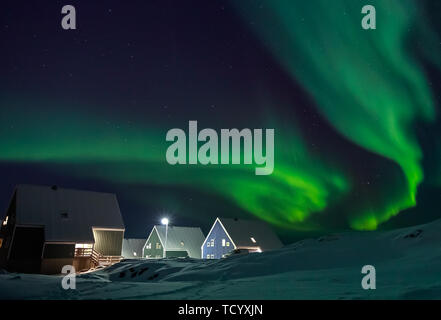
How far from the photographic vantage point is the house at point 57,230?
31656 millimetres

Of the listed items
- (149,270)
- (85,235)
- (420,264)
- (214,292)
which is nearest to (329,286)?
(214,292)

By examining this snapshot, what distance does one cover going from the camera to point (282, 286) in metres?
12.5

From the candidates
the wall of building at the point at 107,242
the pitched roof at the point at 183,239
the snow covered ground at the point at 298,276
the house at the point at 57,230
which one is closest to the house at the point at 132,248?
the pitched roof at the point at 183,239

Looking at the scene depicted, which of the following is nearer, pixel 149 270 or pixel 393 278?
pixel 393 278

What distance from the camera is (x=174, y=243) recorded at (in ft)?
215

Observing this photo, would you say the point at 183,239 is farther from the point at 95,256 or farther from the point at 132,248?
the point at 95,256

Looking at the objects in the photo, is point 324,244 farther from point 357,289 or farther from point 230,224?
point 230,224

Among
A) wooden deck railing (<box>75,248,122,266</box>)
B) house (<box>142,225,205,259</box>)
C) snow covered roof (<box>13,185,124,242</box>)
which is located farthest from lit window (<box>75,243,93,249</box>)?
house (<box>142,225,205,259</box>)

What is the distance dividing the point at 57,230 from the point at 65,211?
245 centimetres

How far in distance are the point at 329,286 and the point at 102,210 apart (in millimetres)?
29644

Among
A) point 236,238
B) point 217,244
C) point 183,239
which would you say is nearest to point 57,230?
point 236,238

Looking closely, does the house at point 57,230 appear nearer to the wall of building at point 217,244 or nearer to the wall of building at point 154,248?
the wall of building at point 217,244
